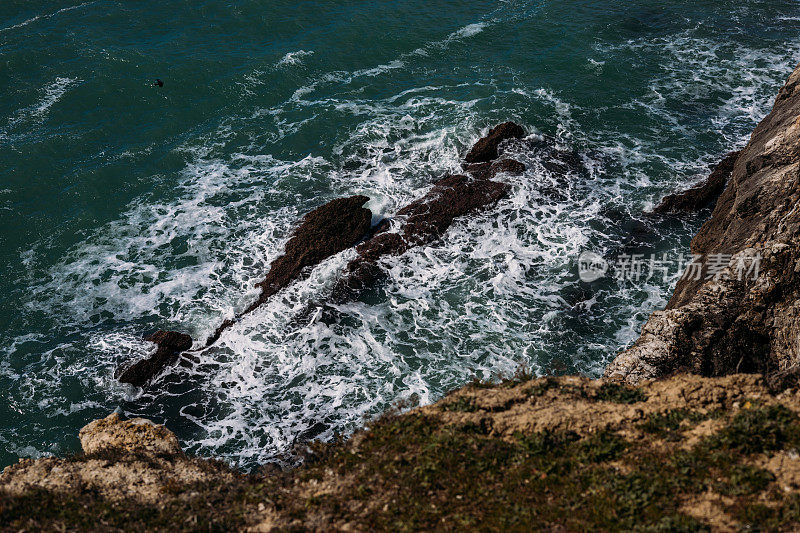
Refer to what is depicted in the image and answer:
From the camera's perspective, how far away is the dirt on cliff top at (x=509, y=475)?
40.3ft

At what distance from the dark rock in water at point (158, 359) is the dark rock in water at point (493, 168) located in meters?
18.8

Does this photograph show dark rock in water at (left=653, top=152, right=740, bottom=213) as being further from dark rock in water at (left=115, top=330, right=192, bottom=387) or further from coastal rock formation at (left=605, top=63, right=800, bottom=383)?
dark rock in water at (left=115, top=330, right=192, bottom=387)

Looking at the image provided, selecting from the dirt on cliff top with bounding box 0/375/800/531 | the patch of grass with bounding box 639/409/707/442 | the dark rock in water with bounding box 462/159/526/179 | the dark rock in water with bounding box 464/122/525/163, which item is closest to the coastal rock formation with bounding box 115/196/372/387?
the dark rock in water with bounding box 462/159/526/179

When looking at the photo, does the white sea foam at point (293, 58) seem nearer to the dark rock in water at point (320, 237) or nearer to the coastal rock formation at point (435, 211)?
the coastal rock formation at point (435, 211)

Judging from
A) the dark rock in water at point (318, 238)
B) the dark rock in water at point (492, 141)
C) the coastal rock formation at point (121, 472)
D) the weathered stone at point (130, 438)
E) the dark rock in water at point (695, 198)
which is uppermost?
the dark rock in water at point (492, 141)

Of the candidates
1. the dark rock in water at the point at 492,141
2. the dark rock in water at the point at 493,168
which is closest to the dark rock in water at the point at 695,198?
the dark rock in water at the point at 493,168

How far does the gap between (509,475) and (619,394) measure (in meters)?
4.11

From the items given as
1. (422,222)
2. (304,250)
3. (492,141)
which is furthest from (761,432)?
(492,141)

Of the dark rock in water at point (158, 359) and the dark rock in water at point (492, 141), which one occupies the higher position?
the dark rock in water at point (492, 141)

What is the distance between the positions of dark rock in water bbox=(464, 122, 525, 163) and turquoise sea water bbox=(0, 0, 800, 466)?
1.50m

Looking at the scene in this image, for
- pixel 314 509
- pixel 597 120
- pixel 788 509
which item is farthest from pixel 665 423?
pixel 597 120

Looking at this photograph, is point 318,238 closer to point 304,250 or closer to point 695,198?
point 304,250

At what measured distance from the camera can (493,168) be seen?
116ft

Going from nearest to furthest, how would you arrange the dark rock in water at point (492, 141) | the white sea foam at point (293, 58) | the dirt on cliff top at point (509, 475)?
the dirt on cliff top at point (509, 475) → the dark rock in water at point (492, 141) → the white sea foam at point (293, 58)
